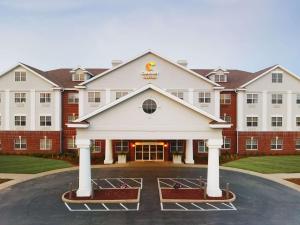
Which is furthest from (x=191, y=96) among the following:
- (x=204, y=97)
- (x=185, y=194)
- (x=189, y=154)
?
(x=185, y=194)

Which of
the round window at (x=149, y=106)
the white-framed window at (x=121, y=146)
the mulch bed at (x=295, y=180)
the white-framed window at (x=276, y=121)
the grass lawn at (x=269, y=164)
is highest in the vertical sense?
the round window at (x=149, y=106)

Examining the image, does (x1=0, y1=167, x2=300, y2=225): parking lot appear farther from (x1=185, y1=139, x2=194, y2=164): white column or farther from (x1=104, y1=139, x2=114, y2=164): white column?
(x1=185, y1=139, x2=194, y2=164): white column

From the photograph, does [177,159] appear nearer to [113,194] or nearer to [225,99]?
[225,99]

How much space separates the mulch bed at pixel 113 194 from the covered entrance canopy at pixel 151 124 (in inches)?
28.1

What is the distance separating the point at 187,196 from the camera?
59.9ft

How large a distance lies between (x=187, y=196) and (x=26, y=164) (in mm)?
20540

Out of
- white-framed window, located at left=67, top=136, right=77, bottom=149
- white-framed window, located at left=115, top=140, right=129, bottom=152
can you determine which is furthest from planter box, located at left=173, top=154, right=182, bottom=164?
white-framed window, located at left=67, top=136, right=77, bottom=149

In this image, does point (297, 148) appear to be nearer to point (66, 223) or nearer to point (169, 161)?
point (169, 161)

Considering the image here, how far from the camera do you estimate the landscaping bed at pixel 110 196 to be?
17.2 m

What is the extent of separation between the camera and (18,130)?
37.6m

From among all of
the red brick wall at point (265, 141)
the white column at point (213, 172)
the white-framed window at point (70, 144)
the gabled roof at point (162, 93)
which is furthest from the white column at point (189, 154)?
the white-framed window at point (70, 144)

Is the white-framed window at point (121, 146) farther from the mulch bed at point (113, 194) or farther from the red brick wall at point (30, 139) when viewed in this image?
the mulch bed at point (113, 194)

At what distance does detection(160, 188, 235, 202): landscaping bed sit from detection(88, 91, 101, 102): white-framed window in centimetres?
1816

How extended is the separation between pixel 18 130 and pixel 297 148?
39.9m
